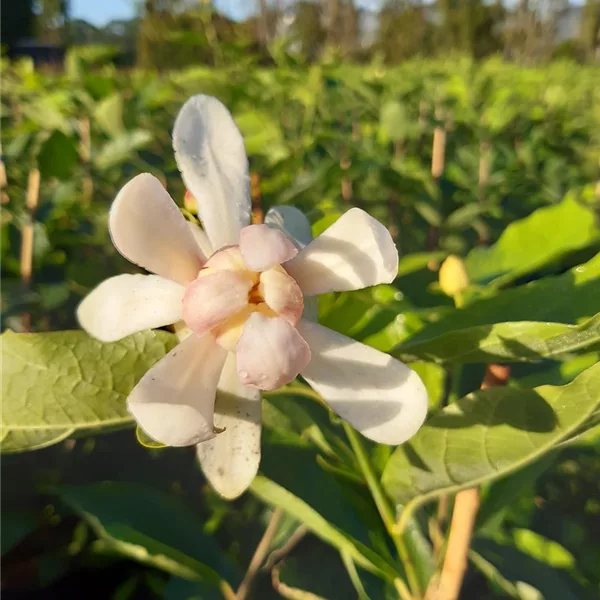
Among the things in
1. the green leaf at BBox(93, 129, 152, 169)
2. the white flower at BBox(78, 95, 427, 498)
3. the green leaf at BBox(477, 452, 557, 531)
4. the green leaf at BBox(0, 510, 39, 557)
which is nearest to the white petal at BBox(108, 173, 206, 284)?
the white flower at BBox(78, 95, 427, 498)

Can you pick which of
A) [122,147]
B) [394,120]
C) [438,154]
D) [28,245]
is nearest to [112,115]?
[122,147]

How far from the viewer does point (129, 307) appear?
1.44ft

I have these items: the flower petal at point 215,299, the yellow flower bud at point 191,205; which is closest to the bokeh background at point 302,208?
the yellow flower bud at point 191,205

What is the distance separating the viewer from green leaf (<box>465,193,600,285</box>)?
2.32 feet

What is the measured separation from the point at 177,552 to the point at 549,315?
66 centimetres

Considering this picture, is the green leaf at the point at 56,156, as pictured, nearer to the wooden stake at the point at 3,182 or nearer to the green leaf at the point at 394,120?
the wooden stake at the point at 3,182

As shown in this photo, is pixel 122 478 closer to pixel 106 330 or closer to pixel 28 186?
pixel 28 186

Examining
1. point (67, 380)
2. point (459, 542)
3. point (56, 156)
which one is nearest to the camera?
point (67, 380)

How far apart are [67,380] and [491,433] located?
0.32 metres

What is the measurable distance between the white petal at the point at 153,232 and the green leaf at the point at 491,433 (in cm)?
23

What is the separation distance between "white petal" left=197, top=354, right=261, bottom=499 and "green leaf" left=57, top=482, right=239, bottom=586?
1.66 ft

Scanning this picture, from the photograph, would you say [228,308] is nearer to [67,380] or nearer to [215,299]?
[215,299]

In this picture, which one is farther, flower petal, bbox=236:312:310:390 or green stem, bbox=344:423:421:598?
green stem, bbox=344:423:421:598

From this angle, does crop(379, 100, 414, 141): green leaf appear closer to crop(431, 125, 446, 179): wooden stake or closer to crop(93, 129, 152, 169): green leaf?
crop(431, 125, 446, 179): wooden stake
